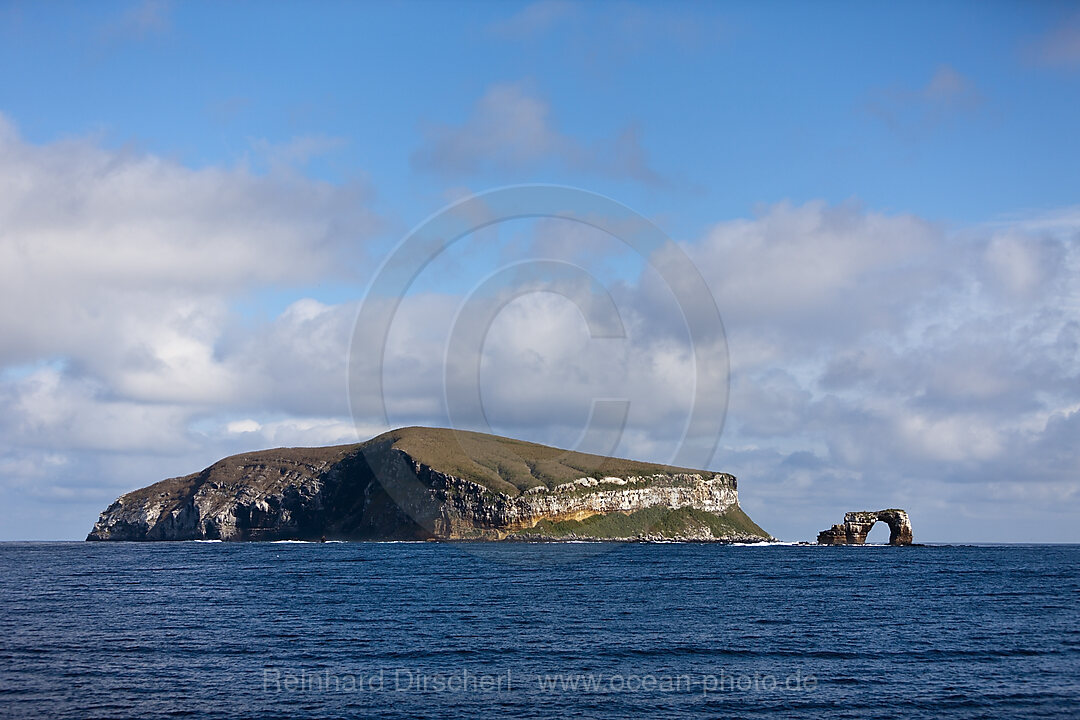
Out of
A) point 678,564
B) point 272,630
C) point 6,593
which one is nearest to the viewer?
point 272,630

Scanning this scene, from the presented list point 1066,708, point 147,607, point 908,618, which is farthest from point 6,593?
point 1066,708

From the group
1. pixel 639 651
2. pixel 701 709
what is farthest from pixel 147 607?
pixel 701 709

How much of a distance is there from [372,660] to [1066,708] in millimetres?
38514

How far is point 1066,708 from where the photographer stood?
4300 cm

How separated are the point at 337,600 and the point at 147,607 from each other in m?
17.7

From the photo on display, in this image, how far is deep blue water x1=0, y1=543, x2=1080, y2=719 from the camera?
144 ft

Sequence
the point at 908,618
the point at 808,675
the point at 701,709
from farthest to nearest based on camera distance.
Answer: the point at 908,618
the point at 808,675
the point at 701,709

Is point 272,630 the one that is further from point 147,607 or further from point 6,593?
point 6,593

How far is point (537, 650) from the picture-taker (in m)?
57.7

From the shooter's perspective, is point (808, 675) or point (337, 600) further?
point (337, 600)

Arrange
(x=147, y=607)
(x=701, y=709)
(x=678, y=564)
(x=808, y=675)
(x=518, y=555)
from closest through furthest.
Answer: (x=701, y=709) → (x=808, y=675) → (x=147, y=607) → (x=678, y=564) → (x=518, y=555)

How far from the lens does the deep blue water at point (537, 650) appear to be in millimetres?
43875

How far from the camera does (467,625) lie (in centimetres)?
6962

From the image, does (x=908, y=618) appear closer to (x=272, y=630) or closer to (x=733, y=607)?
(x=733, y=607)
